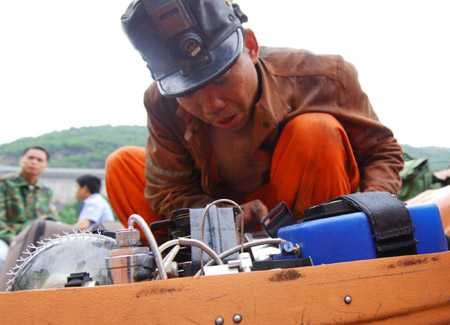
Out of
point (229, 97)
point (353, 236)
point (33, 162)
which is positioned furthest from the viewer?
point (33, 162)

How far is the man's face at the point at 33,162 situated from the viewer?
4008 mm

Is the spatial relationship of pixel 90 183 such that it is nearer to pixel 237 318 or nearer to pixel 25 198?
pixel 25 198

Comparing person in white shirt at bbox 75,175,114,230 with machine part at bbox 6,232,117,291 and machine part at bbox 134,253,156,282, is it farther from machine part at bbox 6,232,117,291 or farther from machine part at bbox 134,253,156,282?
machine part at bbox 134,253,156,282

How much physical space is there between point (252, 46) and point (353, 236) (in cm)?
110

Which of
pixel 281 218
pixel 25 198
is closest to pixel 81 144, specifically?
pixel 25 198

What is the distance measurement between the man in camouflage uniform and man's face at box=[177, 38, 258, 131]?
7.98ft

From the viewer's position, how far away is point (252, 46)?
165 cm

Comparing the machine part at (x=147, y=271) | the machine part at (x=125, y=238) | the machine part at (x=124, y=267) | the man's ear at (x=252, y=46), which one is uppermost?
the man's ear at (x=252, y=46)

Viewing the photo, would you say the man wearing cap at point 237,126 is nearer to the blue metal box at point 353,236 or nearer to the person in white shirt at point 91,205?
the blue metal box at point 353,236

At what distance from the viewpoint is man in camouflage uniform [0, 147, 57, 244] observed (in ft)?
11.3

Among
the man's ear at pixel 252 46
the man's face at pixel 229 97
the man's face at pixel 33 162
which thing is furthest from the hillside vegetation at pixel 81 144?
the man's face at pixel 229 97

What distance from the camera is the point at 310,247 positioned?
2.71ft

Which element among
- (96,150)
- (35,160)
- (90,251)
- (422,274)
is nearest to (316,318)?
(422,274)

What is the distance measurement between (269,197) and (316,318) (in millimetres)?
→ 1111
